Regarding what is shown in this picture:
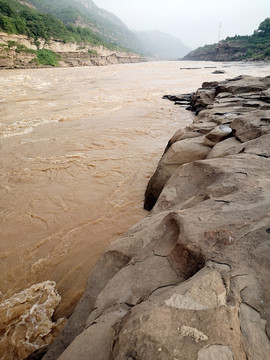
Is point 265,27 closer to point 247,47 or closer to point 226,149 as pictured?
point 247,47

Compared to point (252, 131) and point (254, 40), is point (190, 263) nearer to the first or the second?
point (252, 131)

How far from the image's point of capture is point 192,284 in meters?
1.23

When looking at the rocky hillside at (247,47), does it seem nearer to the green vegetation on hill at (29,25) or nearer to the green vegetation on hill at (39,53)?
the green vegetation on hill at (39,53)

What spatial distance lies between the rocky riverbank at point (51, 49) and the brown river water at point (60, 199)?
3042 centimetres

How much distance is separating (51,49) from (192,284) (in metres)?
52.9

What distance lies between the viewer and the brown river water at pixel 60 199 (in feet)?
7.50

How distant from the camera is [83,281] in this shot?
2480 mm

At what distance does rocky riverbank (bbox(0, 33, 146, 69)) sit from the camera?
3209cm

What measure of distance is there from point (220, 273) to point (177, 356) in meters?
0.51

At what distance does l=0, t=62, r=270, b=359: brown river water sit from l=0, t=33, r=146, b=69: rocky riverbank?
30.4 meters

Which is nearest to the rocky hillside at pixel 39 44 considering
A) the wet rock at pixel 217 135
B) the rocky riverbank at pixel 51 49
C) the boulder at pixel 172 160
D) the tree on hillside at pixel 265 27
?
the rocky riverbank at pixel 51 49

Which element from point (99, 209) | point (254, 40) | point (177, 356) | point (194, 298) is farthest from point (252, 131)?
point (254, 40)

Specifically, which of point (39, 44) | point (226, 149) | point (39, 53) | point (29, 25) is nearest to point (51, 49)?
point (39, 44)

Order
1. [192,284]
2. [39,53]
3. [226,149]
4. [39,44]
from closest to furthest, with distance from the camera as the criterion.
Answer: [192,284] < [226,149] < [39,53] < [39,44]
